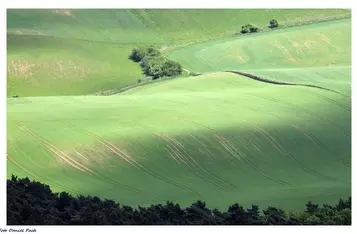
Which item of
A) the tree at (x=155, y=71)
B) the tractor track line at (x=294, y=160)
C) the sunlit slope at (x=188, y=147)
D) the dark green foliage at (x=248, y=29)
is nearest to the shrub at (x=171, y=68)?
the tree at (x=155, y=71)

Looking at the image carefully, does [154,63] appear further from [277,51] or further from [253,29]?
[253,29]

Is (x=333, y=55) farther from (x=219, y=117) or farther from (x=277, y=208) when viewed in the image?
(x=277, y=208)

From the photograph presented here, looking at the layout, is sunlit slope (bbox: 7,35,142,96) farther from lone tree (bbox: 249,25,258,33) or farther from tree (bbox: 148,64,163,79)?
lone tree (bbox: 249,25,258,33)

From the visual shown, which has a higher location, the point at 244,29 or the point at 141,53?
the point at 244,29

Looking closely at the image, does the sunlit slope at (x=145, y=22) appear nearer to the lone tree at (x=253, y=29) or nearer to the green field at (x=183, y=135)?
the lone tree at (x=253, y=29)

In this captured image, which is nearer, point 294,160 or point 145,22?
point 294,160

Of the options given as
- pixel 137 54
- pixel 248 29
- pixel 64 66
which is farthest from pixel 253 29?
pixel 64 66

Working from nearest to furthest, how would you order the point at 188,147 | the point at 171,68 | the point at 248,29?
the point at 188,147 < the point at 171,68 < the point at 248,29
